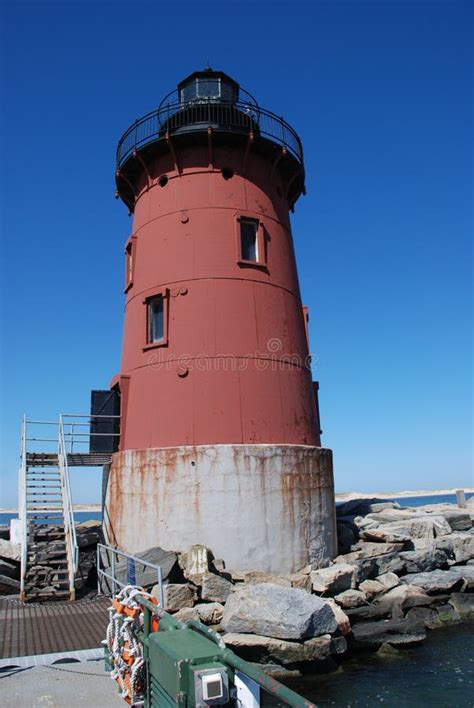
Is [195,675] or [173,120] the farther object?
[173,120]

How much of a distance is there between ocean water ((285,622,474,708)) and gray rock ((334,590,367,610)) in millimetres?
1327

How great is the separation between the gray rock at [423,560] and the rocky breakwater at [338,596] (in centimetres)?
3

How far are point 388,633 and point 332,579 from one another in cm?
147

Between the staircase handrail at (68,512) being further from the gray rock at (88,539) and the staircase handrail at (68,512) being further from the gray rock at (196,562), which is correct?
the gray rock at (196,562)

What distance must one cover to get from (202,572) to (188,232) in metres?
8.36

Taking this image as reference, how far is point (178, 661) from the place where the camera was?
4113 millimetres

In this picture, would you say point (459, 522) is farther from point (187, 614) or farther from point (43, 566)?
point (43, 566)

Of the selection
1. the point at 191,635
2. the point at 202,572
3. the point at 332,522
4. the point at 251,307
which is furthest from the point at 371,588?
the point at 191,635

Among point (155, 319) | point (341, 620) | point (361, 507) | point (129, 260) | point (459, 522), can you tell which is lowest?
point (341, 620)

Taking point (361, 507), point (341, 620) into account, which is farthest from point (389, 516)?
point (341, 620)

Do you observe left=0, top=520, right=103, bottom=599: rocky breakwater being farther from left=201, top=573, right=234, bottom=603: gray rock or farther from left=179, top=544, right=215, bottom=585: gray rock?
left=201, top=573, right=234, bottom=603: gray rock

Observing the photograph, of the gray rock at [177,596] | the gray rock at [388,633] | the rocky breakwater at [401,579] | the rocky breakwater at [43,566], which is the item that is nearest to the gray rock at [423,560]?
the rocky breakwater at [401,579]

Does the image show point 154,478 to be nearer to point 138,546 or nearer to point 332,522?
point 138,546

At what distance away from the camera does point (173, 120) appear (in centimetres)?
1581
